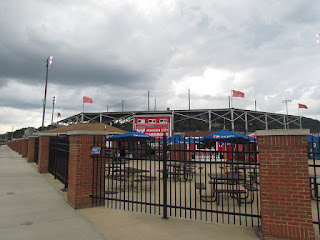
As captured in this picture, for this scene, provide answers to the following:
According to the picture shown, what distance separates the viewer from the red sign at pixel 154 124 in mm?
30780

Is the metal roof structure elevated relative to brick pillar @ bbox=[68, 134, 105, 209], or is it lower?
elevated

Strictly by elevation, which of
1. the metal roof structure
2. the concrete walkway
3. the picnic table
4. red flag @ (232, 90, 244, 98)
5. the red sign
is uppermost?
red flag @ (232, 90, 244, 98)

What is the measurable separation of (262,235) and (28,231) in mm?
4358

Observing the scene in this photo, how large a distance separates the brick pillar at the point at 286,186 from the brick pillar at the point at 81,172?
4.07m

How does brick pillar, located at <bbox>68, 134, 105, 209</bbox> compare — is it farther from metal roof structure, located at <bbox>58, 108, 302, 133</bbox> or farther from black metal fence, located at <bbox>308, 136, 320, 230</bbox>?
metal roof structure, located at <bbox>58, 108, 302, 133</bbox>

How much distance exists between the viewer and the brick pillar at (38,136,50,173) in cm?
1112

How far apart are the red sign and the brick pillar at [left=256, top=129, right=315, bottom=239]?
1047 inches

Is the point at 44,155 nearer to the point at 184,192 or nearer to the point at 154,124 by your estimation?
the point at 184,192

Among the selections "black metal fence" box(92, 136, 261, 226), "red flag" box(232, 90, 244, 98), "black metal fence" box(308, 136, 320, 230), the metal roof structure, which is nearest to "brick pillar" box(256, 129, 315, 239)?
"black metal fence" box(308, 136, 320, 230)

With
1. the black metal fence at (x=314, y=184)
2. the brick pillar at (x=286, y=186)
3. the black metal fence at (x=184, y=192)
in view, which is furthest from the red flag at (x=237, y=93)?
the brick pillar at (x=286, y=186)

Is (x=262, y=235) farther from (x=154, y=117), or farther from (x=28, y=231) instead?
(x=154, y=117)

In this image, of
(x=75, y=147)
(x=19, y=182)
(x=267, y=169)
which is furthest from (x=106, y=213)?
(x=19, y=182)

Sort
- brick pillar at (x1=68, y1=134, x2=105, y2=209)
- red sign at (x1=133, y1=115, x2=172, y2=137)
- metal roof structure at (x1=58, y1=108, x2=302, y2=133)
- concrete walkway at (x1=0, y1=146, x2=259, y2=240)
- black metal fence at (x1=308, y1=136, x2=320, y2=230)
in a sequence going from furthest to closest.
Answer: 1. metal roof structure at (x1=58, y1=108, x2=302, y2=133)
2. red sign at (x1=133, y1=115, x2=172, y2=137)
3. brick pillar at (x1=68, y1=134, x2=105, y2=209)
4. concrete walkway at (x1=0, y1=146, x2=259, y2=240)
5. black metal fence at (x1=308, y1=136, x2=320, y2=230)

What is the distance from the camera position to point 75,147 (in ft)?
18.0
